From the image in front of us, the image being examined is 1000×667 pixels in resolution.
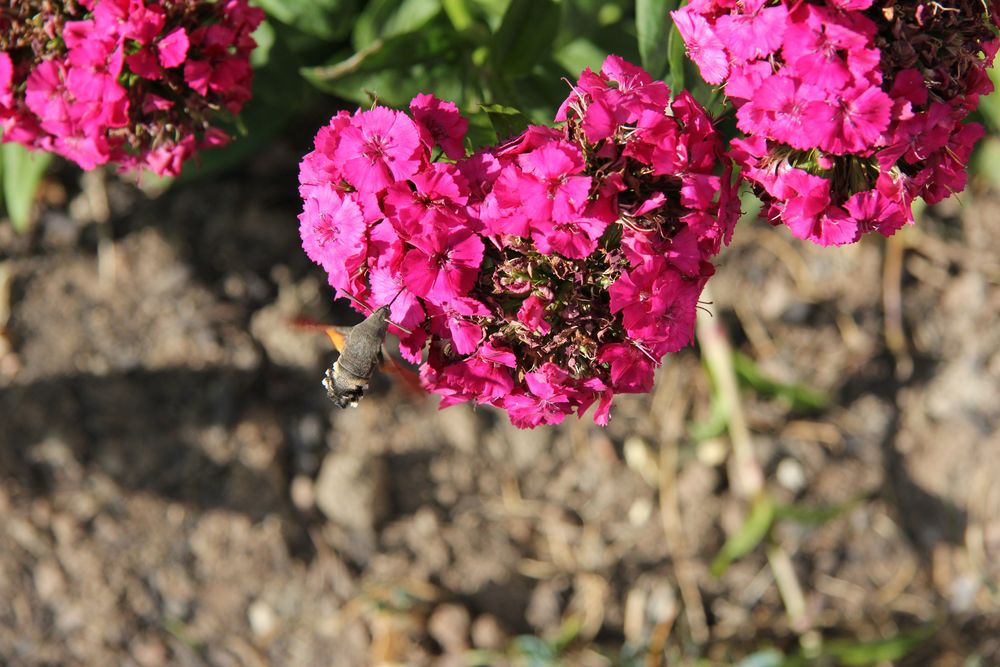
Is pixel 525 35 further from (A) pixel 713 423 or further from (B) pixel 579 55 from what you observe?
(A) pixel 713 423

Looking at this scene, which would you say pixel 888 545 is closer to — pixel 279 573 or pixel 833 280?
pixel 833 280

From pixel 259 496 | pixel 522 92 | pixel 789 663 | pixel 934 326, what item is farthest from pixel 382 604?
pixel 934 326

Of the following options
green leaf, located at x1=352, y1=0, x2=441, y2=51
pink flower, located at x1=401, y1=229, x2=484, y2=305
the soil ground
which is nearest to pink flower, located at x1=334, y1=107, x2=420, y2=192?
pink flower, located at x1=401, y1=229, x2=484, y2=305

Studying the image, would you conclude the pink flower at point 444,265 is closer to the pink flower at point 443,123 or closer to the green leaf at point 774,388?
the pink flower at point 443,123

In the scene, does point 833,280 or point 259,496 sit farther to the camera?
point 833,280

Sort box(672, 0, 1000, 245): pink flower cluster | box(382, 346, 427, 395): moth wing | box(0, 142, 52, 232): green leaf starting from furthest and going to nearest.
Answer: box(0, 142, 52, 232): green leaf, box(382, 346, 427, 395): moth wing, box(672, 0, 1000, 245): pink flower cluster

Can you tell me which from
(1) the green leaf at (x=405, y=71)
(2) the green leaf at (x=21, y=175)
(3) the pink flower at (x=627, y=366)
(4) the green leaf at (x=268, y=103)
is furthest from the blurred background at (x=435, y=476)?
(3) the pink flower at (x=627, y=366)

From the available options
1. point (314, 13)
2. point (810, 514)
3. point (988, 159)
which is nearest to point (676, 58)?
point (314, 13)

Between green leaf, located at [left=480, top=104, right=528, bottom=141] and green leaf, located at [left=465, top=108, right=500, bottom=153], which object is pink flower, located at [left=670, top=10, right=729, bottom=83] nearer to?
green leaf, located at [left=480, top=104, right=528, bottom=141]
